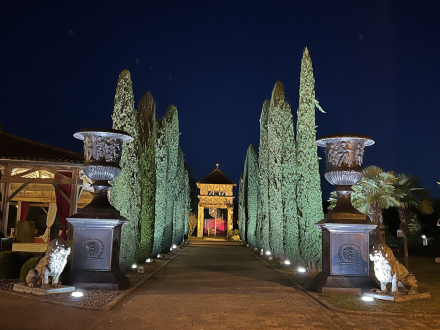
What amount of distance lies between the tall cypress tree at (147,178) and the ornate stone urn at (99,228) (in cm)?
487

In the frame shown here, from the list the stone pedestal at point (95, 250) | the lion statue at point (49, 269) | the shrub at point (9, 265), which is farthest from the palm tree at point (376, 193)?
the shrub at point (9, 265)

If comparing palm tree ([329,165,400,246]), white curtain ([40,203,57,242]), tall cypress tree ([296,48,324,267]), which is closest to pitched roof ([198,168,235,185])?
white curtain ([40,203,57,242])

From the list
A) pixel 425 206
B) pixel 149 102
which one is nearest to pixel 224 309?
pixel 149 102

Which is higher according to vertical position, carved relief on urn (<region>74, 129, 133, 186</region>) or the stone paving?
carved relief on urn (<region>74, 129, 133, 186</region>)

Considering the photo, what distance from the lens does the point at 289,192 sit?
16312 millimetres

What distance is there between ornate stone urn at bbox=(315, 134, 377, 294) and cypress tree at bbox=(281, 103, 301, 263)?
5.89m

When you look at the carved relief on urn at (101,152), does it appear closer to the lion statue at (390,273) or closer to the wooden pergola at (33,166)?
the lion statue at (390,273)

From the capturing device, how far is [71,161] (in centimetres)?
1617

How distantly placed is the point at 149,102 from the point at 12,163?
238 inches

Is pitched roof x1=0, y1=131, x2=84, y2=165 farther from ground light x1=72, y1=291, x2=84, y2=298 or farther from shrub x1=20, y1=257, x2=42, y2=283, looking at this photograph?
ground light x1=72, y1=291, x2=84, y2=298

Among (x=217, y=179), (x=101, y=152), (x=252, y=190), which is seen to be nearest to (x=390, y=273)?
(x=101, y=152)

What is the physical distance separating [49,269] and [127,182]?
4558mm

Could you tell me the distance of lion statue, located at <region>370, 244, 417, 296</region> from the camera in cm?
818

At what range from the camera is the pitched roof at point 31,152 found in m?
16.0
